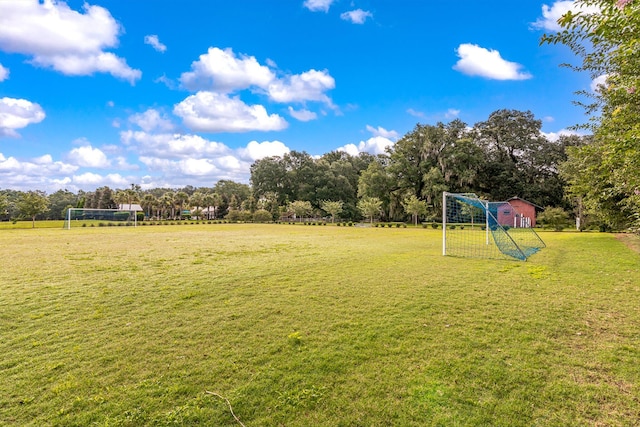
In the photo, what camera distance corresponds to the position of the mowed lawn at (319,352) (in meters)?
2.60

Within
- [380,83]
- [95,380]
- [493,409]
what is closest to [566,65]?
[493,409]

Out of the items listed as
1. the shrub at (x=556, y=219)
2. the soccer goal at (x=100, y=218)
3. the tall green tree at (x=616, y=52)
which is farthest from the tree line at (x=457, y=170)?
the tall green tree at (x=616, y=52)

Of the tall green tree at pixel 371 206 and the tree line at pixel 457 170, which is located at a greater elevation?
the tree line at pixel 457 170

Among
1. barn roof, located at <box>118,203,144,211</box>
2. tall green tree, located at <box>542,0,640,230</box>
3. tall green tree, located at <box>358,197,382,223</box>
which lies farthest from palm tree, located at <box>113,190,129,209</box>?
tall green tree, located at <box>542,0,640,230</box>

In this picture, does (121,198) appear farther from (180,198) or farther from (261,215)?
(261,215)

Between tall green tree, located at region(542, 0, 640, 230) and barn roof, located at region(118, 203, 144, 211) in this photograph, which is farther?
barn roof, located at region(118, 203, 144, 211)

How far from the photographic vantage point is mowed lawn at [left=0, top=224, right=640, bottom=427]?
2.60 m

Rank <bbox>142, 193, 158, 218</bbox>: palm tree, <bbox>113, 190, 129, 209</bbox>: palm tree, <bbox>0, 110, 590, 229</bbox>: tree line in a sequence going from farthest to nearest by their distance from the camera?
<bbox>113, 190, 129, 209</bbox>: palm tree < <bbox>142, 193, 158, 218</bbox>: palm tree < <bbox>0, 110, 590, 229</bbox>: tree line

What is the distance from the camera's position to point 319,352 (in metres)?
3.59

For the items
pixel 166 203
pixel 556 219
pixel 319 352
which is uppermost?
pixel 166 203

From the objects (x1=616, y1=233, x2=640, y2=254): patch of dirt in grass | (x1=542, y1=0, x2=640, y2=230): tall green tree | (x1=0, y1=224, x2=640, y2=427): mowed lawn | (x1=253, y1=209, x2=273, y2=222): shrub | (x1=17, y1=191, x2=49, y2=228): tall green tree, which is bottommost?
(x1=0, y1=224, x2=640, y2=427): mowed lawn

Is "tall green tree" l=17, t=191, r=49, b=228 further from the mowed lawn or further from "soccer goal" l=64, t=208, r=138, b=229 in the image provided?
the mowed lawn

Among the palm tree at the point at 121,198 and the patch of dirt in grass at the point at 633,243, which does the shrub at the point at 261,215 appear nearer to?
the palm tree at the point at 121,198

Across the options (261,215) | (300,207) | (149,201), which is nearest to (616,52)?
(300,207)
